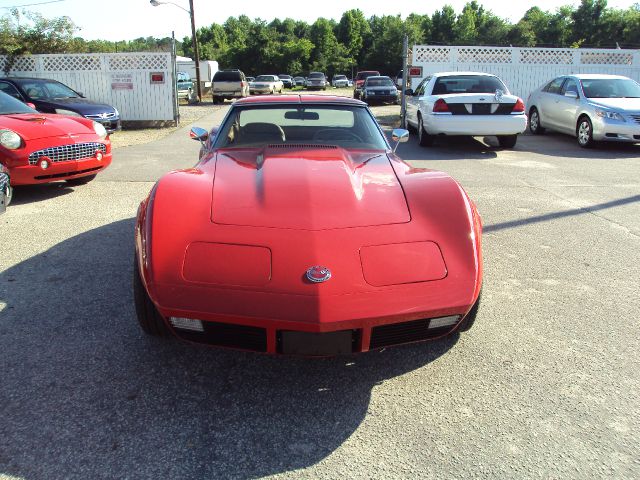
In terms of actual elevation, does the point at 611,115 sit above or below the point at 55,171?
above

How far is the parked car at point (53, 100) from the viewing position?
11781mm

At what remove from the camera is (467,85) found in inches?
431

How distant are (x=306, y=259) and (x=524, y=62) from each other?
1666cm

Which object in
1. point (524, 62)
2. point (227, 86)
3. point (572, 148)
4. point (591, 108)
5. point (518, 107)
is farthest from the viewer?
point (227, 86)

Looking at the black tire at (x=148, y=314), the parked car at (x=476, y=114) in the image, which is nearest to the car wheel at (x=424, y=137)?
the parked car at (x=476, y=114)

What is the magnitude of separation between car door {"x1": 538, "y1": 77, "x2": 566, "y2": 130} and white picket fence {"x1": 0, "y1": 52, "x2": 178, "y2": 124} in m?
9.61

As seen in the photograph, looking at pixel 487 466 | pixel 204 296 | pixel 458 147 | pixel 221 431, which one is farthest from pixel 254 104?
pixel 458 147

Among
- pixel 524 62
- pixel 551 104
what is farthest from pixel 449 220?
pixel 524 62

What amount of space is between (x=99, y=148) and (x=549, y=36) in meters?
76.2

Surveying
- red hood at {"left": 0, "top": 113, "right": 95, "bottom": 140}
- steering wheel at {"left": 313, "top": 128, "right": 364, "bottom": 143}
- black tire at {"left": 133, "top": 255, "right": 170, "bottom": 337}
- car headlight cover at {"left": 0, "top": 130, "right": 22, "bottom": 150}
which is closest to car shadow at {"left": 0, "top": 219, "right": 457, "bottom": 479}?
black tire at {"left": 133, "top": 255, "right": 170, "bottom": 337}

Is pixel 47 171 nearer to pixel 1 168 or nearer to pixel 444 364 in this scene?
pixel 1 168

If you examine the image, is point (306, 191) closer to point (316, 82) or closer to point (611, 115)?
point (611, 115)

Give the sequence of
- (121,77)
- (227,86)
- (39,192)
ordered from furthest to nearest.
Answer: (227,86) < (121,77) < (39,192)

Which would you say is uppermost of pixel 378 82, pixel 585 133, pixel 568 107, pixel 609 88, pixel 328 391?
pixel 378 82
